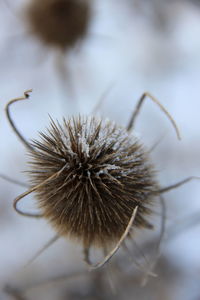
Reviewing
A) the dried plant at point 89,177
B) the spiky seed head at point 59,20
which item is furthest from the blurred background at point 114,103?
the dried plant at point 89,177

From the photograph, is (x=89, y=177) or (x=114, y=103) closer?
(x=89, y=177)

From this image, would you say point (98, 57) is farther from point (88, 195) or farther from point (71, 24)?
point (88, 195)

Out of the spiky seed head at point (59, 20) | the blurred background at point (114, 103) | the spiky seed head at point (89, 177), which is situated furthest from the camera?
the blurred background at point (114, 103)

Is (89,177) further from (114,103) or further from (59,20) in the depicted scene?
(114,103)

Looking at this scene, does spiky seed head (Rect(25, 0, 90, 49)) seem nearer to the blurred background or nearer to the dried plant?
the blurred background

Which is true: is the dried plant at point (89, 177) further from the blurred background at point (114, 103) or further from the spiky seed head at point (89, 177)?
the blurred background at point (114, 103)

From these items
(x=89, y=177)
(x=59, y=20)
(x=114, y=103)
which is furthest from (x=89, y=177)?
(x=114, y=103)

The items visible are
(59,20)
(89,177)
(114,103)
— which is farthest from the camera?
(114,103)

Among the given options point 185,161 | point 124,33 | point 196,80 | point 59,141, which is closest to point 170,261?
point 185,161
